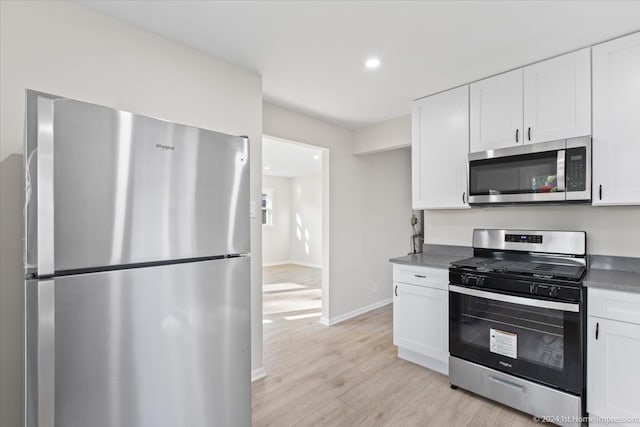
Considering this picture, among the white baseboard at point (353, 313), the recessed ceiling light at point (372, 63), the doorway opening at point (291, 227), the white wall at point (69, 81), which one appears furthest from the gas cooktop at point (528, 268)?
the doorway opening at point (291, 227)

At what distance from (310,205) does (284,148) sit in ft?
11.2

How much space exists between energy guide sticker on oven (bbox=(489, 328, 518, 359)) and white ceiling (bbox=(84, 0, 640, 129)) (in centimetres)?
200

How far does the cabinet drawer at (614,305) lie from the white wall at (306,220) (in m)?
6.51

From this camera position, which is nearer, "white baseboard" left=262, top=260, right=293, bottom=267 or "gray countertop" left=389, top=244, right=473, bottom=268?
"gray countertop" left=389, top=244, right=473, bottom=268

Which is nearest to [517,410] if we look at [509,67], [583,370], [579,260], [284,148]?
[583,370]

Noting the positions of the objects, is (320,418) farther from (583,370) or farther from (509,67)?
(509,67)

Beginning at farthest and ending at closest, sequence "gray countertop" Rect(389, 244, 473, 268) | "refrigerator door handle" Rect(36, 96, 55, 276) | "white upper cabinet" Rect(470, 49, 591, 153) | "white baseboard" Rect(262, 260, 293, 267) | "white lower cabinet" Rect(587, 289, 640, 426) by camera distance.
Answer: "white baseboard" Rect(262, 260, 293, 267), "gray countertop" Rect(389, 244, 473, 268), "white upper cabinet" Rect(470, 49, 591, 153), "white lower cabinet" Rect(587, 289, 640, 426), "refrigerator door handle" Rect(36, 96, 55, 276)

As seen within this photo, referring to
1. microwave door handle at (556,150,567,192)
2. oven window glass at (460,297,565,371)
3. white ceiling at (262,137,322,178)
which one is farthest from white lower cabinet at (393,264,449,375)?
white ceiling at (262,137,322,178)

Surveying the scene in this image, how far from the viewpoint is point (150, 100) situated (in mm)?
1976

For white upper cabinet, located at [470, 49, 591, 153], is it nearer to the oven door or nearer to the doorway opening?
the oven door

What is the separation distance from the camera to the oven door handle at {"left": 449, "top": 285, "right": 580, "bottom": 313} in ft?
6.15

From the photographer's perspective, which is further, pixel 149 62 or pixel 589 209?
pixel 589 209

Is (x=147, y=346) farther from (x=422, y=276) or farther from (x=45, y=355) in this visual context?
(x=422, y=276)

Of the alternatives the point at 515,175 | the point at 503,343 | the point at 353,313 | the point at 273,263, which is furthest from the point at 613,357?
the point at 273,263
